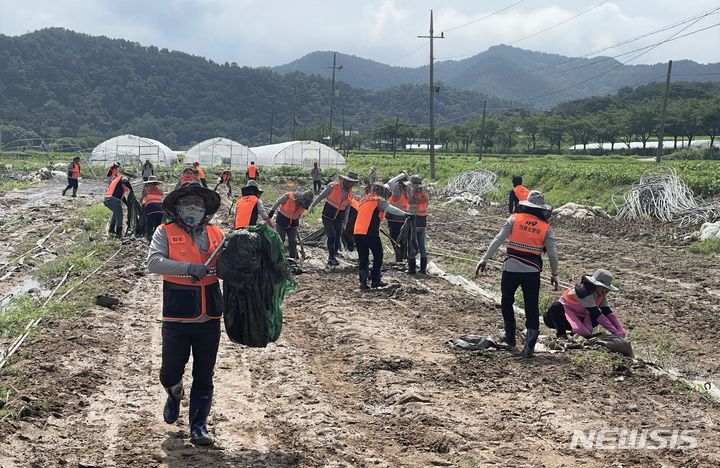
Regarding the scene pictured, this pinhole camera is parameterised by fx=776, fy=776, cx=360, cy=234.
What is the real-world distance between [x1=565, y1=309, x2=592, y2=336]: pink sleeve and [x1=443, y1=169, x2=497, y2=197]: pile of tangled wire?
24.8 m

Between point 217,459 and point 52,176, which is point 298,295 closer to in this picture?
point 217,459

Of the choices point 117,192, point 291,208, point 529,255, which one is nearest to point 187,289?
point 529,255

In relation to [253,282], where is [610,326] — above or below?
below

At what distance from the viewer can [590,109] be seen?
114 m

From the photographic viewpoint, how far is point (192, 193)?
5477mm

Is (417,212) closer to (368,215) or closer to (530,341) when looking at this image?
(368,215)

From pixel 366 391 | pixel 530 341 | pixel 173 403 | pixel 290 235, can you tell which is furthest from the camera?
pixel 290 235

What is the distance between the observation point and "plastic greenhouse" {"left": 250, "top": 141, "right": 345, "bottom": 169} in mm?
63250

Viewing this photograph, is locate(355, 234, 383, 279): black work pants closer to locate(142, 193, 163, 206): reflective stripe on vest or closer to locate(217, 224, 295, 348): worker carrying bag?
locate(142, 193, 163, 206): reflective stripe on vest

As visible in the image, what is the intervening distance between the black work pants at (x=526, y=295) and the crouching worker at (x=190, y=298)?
371cm

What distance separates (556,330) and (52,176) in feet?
136

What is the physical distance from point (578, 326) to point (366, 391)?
9.42ft

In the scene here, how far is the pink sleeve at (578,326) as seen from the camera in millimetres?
8516

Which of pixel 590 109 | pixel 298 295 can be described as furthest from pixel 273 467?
pixel 590 109
